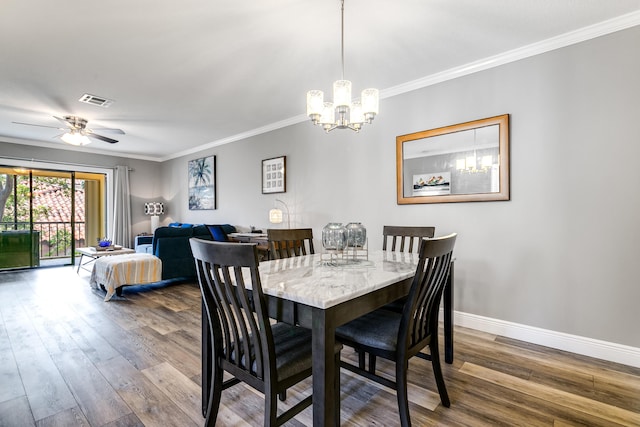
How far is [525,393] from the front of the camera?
1814 mm

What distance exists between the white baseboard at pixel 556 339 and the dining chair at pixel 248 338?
201 centimetres

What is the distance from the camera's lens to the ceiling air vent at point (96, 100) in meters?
3.55

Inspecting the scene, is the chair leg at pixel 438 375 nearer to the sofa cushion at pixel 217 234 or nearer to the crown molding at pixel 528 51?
the crown molding at pixel 528 51

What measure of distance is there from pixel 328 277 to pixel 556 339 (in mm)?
2152

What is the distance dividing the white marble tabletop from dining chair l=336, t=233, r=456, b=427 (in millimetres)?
133

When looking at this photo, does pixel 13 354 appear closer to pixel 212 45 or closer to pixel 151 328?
pixel 151 328

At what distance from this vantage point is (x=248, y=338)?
1273 mm

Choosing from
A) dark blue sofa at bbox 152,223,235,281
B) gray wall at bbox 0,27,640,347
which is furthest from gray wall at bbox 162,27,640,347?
dark blue sofa at bbox 152,223,235,281

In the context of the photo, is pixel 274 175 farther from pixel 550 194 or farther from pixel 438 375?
pixel 438 375

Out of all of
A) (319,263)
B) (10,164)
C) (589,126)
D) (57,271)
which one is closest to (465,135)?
(589,126)

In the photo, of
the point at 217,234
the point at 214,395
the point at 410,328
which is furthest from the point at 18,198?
the point at 410,328

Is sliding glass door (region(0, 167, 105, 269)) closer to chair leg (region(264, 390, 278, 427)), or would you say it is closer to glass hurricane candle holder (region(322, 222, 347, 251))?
glass hurricane candle holder (region(322, 222, 347, 251))

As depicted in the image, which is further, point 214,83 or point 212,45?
point 214,83

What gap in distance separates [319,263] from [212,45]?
1.96 metres
